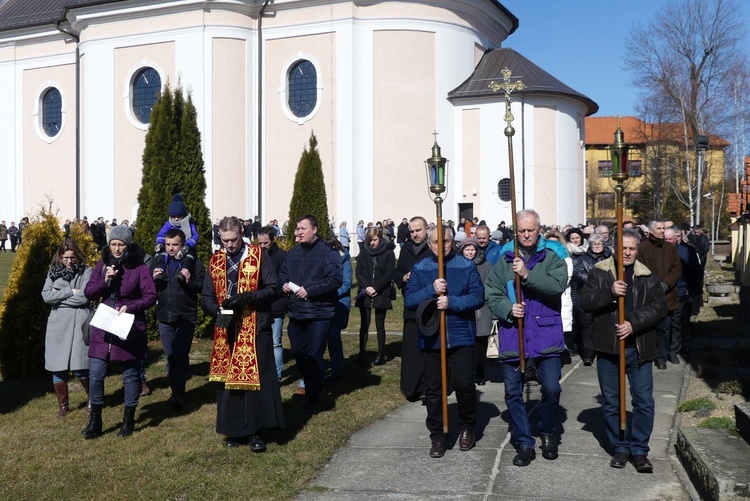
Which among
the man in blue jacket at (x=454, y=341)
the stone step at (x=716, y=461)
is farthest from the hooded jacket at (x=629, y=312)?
the man in blue jacket at (x=454, y=341)

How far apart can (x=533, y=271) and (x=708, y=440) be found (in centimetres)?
171

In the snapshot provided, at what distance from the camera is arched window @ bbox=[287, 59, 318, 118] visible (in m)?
31.4

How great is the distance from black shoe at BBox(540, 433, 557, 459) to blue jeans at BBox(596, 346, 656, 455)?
424mm

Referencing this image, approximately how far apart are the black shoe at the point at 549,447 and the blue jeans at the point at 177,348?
12.7ft

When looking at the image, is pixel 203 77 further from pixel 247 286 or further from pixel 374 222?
pixel 247 286

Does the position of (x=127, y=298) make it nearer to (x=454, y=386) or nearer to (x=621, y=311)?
(x=454, y=386)

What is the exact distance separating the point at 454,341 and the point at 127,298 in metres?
2.92

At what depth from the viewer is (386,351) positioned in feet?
39.6

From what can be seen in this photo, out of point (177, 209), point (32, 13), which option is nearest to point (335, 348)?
point (177, 209)

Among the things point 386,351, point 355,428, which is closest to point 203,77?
point 386,351

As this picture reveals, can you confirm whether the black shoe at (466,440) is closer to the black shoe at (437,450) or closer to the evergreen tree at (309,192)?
the black shoe at (437,450)

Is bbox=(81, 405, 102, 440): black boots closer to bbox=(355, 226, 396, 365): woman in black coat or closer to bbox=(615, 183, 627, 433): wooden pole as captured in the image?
bbox=(355, 226, 396, 365): woman in black coat

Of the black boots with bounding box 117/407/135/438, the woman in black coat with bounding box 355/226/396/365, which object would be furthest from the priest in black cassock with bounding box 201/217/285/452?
the woman in black coat with bounding box 355/226/396/365

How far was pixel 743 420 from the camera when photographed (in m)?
5.97
